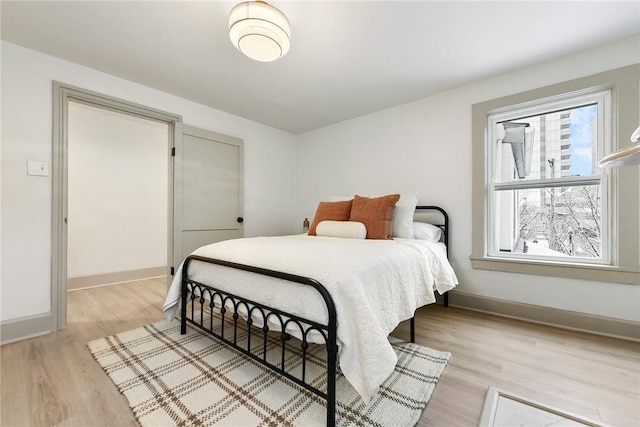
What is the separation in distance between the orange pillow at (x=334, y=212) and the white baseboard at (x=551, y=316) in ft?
4.60

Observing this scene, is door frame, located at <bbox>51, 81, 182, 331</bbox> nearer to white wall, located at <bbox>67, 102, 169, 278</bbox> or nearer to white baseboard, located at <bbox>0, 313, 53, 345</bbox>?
white baseboard, located at <bbox>0, 313, 53, 345</bbox>

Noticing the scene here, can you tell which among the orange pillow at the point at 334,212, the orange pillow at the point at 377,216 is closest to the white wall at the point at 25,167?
the orange pillow at the point at 334,212

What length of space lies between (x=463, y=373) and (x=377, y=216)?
4.26 ft

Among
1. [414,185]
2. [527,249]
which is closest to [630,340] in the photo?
[527,249]

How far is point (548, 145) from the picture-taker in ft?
8.02

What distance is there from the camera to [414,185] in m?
3.08

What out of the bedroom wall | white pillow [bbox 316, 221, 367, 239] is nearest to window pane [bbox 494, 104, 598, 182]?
the bedroom wall

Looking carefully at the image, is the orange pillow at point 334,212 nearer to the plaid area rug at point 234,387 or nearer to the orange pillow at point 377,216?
the orange pillow at point 377,216

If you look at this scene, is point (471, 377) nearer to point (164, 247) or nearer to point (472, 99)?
point (472, 99)

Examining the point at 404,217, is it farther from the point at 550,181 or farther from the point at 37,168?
the point at 37,168

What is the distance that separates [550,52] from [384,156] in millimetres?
1698

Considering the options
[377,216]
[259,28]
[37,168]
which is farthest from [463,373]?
[37,168]

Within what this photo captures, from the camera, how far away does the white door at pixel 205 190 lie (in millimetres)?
2996

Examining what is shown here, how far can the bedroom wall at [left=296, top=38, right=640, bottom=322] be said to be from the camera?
212 cm
